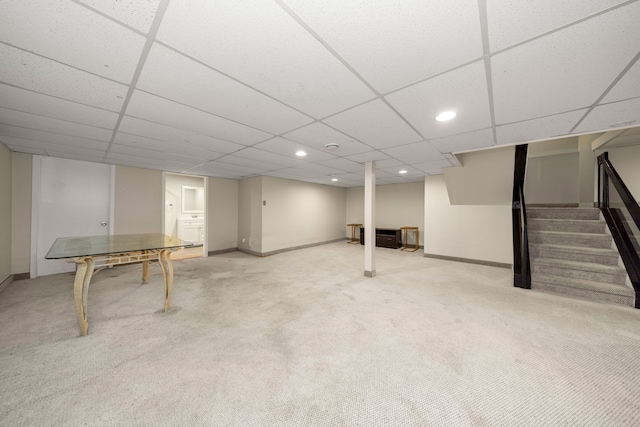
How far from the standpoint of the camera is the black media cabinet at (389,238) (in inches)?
280

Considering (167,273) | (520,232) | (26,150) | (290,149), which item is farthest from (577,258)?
(26,150)

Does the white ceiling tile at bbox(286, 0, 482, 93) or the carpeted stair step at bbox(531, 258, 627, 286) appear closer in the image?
the white ceiling tile at bbox(286, 0, 482, 93)

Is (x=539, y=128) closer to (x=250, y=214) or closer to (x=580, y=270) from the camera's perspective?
(x=580, y=270)

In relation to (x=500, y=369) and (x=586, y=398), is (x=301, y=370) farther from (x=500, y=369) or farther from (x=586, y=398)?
(x=586, y=398)

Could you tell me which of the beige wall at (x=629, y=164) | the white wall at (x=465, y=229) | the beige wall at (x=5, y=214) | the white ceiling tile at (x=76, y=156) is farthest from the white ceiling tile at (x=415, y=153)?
the beige wall at (x=5, y=214)

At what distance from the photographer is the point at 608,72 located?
152 cm

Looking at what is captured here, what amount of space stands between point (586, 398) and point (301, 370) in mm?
1965

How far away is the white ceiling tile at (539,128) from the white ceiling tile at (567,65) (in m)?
0.25

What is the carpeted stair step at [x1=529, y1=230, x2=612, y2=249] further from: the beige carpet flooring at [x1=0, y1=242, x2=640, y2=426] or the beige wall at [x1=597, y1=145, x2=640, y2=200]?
the beige wall at [x1=597, y1=145, x2=640, y2=200]

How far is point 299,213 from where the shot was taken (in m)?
7.08

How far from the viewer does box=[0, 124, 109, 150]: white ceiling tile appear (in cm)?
268

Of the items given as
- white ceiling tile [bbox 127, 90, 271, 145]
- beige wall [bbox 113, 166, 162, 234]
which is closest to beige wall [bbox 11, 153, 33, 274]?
beige wall [bbox 113, 166, 162, 234]

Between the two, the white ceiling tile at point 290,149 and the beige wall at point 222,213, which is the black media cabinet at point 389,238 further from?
the beige wall at point 222,213

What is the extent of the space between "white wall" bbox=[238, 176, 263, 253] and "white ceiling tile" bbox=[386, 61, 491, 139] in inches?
180
